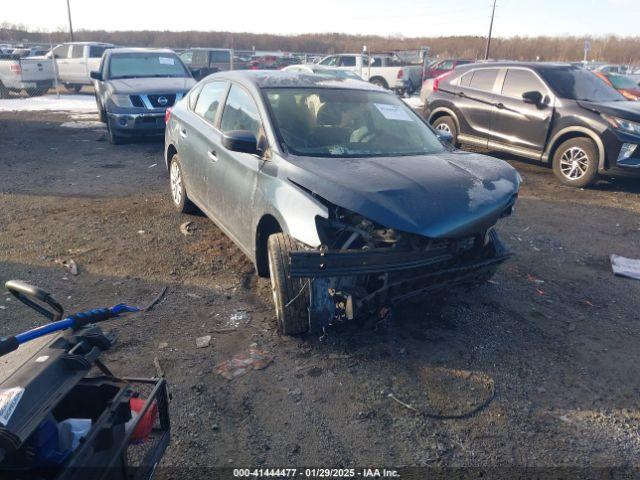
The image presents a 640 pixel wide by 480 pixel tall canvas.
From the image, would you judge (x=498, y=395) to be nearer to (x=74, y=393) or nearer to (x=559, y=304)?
(x=559, y=304)

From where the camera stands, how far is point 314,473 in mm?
2416

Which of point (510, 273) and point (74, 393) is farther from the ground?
point (74, 393)

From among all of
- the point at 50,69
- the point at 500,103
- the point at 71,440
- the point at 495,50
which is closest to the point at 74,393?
the point at 71,440

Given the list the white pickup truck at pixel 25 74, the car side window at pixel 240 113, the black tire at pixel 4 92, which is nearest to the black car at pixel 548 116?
the car side window at pixel 240 113

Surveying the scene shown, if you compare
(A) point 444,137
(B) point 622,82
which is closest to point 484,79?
(A) point 444,137

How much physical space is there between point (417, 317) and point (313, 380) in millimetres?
1112

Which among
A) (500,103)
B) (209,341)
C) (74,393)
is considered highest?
(500,103)

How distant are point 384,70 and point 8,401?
2277cm

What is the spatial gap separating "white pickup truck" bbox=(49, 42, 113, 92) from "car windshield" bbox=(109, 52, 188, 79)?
1052cm

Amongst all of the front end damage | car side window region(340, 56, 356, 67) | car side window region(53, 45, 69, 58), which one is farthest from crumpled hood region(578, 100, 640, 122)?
car side window region(53, 45, 69, 58)

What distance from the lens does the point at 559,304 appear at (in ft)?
13.6

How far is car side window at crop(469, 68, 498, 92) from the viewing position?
29.4ft

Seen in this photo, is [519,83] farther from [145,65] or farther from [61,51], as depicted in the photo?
[61,51]

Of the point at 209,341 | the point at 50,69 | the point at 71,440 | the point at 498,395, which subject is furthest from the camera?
the point at 50,69
